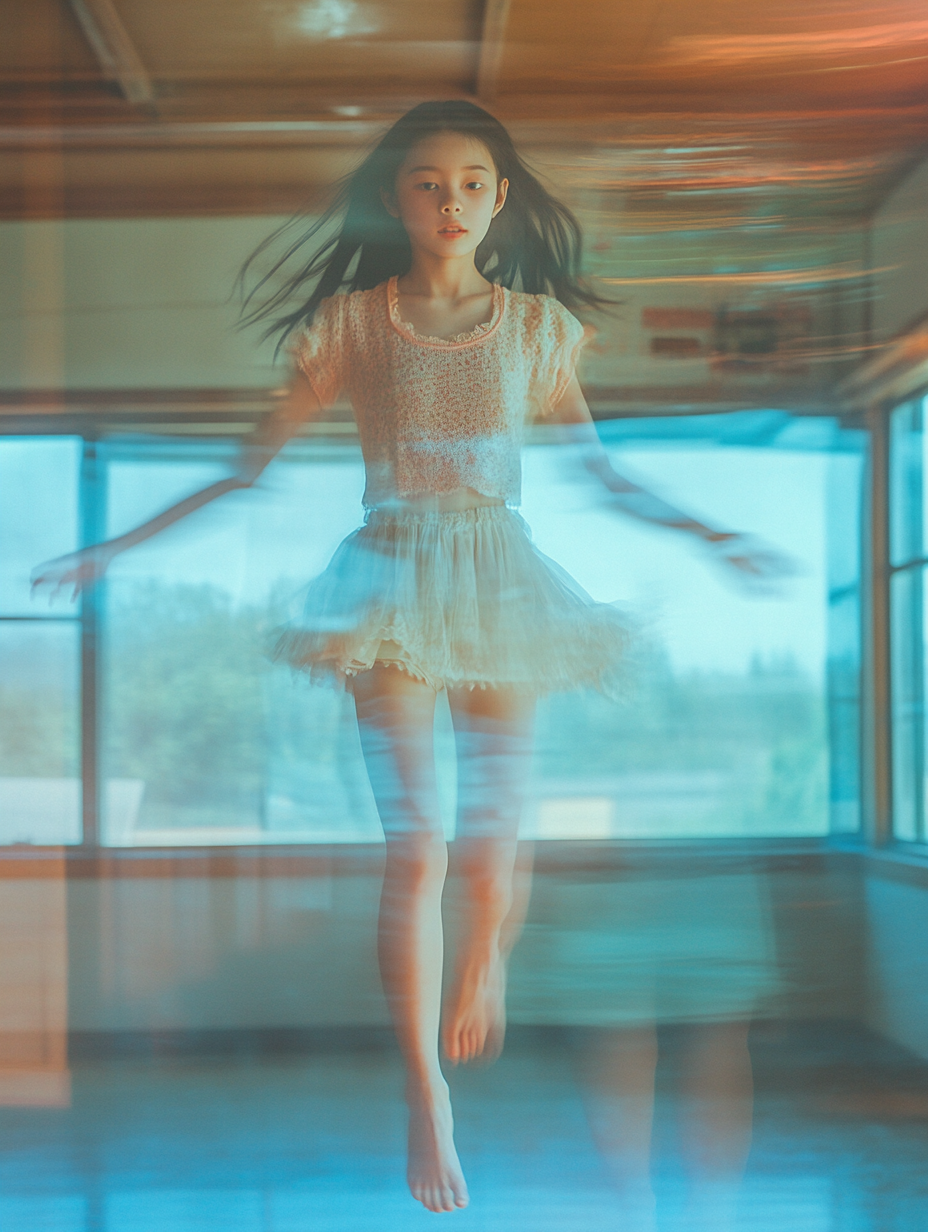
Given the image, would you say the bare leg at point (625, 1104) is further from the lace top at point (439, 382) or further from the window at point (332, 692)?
the lace top at point (439, 382)

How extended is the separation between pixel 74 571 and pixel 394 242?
495 mm

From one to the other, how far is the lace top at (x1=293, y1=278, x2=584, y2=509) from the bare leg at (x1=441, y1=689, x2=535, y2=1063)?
0.24 metres

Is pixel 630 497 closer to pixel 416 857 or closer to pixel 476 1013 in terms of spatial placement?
pixel 416 857

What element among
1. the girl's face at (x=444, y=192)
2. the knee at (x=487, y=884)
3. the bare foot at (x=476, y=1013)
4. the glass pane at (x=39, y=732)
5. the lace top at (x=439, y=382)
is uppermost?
the girl's face at (x=444, y=192)

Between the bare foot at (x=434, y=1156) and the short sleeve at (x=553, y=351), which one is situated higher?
the short sleeve at (x=553, y=351)

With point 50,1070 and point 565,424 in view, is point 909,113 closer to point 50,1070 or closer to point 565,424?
point 565,424

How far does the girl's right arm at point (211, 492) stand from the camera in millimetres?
905

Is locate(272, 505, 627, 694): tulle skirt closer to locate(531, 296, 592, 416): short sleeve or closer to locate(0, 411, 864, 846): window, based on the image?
locate(0, 411, 864, 846): window

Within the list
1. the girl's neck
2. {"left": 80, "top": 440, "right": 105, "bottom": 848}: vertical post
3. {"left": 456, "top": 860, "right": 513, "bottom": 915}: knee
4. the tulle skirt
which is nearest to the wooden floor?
{"left": 456, "top": 860, "right": 513, "bottom": 915}: knee

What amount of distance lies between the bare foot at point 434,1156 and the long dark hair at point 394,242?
82cm

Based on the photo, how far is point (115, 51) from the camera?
93 cm

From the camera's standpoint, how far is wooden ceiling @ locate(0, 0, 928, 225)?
913 millimetres

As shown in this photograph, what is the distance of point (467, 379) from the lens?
2.94ft

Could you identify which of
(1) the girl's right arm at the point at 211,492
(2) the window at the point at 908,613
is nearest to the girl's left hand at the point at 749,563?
(2) the window at the point at 908,613
